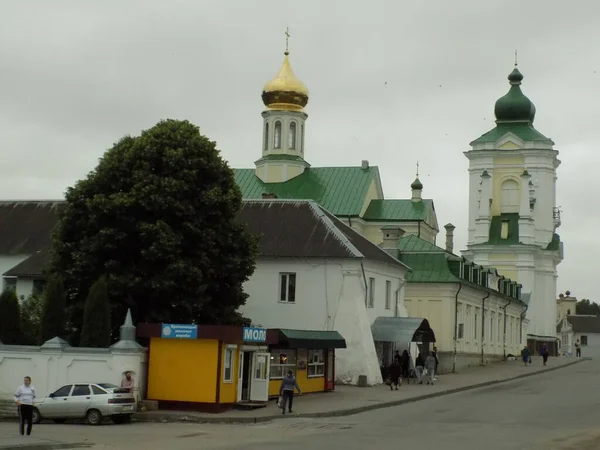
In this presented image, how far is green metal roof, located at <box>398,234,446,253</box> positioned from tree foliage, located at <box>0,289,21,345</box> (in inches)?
997

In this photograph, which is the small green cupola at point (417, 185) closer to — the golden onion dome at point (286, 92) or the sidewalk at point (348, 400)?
the golden onion dome at point (286, 92)

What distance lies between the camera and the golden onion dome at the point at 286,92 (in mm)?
85062

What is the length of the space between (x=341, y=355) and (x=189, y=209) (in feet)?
32.4

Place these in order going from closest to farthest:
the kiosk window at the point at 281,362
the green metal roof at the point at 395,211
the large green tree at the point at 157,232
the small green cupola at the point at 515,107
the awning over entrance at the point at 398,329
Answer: the kiosk window at the point at 281,362, the large green tree at the point at 157,232, the awning over entrance at the point at 398,329, the green metal roof at the point at 395,211, the small green cupola at the point at 515,107

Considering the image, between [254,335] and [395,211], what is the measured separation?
51.3 meters

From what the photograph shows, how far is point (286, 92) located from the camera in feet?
279

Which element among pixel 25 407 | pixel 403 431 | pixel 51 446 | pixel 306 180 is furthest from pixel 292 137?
pixel 51 446

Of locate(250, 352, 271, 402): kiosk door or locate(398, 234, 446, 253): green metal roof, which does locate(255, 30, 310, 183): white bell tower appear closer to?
locate(398, 234, 446, 253): green metal roof

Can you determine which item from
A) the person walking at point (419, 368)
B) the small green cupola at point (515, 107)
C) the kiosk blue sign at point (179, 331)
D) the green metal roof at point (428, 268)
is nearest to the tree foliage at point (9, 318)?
the kiosk blue sign at point (179, 331)

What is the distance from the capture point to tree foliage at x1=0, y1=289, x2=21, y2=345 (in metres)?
34.7

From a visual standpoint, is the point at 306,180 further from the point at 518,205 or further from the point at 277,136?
the point at 518,205

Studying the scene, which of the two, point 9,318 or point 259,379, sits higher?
point 9,318

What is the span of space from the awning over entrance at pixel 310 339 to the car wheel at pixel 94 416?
843 centimetres

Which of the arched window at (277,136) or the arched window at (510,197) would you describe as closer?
the arched window at (277,136)
